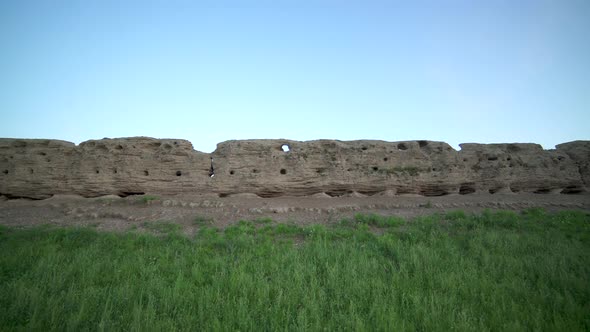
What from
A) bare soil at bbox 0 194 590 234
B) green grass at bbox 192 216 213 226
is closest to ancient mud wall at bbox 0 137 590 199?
bare soil at bbox 0 194 590 234

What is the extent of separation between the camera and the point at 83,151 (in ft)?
40.9

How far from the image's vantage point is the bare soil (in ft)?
32.8

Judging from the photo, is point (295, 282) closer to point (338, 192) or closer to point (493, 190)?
point (338, 192)

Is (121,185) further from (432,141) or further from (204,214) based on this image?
(432,141)

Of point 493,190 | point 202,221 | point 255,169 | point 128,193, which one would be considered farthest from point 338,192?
point 128,193

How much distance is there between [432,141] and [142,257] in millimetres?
12365

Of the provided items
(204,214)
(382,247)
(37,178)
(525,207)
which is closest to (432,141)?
(525,207)

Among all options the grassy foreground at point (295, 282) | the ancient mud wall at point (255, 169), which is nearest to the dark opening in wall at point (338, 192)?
the ancient mud wall at point (255, 169)

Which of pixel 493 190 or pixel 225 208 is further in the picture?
pixel 493 190

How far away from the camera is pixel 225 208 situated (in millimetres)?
11164

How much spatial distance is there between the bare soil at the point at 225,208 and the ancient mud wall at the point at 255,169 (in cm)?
51

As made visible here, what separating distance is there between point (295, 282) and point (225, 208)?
696cm

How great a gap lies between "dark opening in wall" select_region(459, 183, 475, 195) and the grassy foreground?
17.0ft

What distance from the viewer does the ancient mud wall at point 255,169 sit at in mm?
12164
